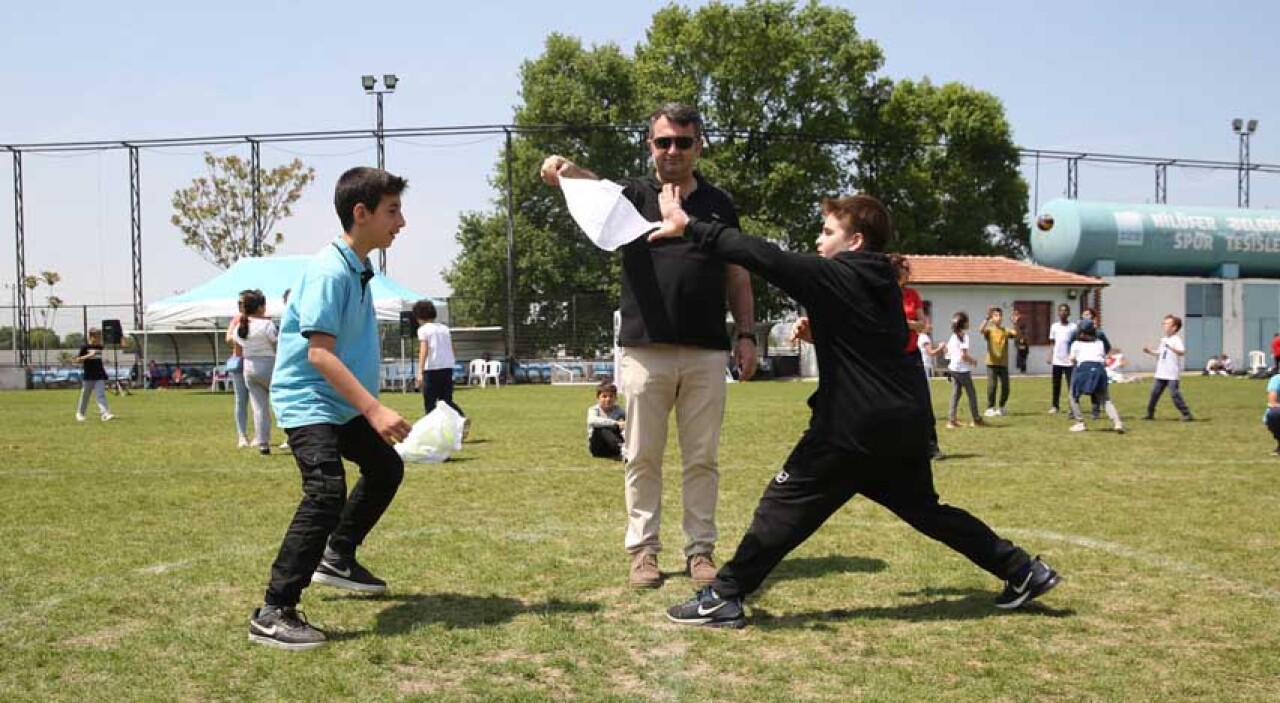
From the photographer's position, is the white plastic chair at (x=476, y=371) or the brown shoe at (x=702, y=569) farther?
the white plastic chair at (x=476, y=371)


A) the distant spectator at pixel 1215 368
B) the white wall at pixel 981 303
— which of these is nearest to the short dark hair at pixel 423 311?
the white wall at pixel 981 303

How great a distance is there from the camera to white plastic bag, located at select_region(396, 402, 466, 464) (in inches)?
179

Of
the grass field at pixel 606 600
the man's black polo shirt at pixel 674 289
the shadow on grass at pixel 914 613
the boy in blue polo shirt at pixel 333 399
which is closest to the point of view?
the grass field at pixel 606 600

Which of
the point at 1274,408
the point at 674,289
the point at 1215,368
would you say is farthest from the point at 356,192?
the point at 1215,368

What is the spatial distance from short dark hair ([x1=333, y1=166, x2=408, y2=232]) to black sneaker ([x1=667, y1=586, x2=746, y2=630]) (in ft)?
7.17

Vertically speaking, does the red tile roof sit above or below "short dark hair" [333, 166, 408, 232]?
above

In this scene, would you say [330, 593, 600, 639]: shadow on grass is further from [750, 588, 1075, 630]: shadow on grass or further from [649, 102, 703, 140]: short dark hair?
[649, 102, 703, 140]: short dark hair

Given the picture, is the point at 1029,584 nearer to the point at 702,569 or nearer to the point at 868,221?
the point at 702,569

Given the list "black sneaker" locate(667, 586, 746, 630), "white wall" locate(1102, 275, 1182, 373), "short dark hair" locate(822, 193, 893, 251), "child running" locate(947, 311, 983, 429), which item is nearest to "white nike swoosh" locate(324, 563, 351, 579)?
"black sneaker" locate(667, 586, 746, 630)

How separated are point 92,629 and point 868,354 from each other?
344 cm

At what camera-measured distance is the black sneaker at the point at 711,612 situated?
14.7ft

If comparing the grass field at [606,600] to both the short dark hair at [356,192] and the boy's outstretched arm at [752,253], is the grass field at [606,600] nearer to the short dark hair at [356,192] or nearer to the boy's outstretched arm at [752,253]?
the boy's outstretched arm at [752,253]

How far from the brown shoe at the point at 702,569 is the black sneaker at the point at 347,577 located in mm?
1500

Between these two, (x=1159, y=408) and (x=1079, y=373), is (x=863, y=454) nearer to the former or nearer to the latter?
(x=1079, y=373)
